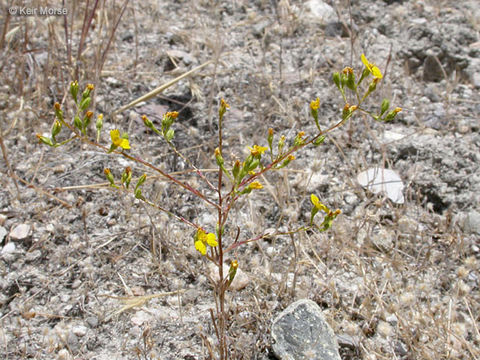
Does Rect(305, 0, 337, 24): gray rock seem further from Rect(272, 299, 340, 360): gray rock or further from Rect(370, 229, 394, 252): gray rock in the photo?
Rect(272, 299, 340, 360): gray rock

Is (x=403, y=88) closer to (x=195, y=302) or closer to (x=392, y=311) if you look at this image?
(x=392, y=311)

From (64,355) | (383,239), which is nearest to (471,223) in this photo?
(383,239)

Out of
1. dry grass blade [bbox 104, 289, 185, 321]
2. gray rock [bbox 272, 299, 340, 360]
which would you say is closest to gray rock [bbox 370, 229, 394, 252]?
gray rock [bbox 272, 299, 340, 360]

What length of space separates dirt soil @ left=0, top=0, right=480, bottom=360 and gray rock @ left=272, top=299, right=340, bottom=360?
0.30ft

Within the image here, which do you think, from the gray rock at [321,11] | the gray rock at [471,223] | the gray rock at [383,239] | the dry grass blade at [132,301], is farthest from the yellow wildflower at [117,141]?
the gray rock at [321,11]

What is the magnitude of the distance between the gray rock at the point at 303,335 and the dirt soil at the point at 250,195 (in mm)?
92

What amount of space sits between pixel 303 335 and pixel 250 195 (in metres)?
0.92

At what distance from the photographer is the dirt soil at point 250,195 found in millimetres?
2037

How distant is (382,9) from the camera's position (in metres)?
3.77

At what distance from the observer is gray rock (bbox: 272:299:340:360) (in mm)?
1840

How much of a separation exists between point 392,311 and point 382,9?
256cm

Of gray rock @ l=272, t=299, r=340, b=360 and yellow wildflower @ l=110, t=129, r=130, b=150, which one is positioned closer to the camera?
yellow wildflower @ l=110, t=129, r=130, b=150

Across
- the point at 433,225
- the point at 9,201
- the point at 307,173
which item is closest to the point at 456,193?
the point at 433,225

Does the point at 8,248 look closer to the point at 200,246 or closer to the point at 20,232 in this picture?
the point at 20,232
